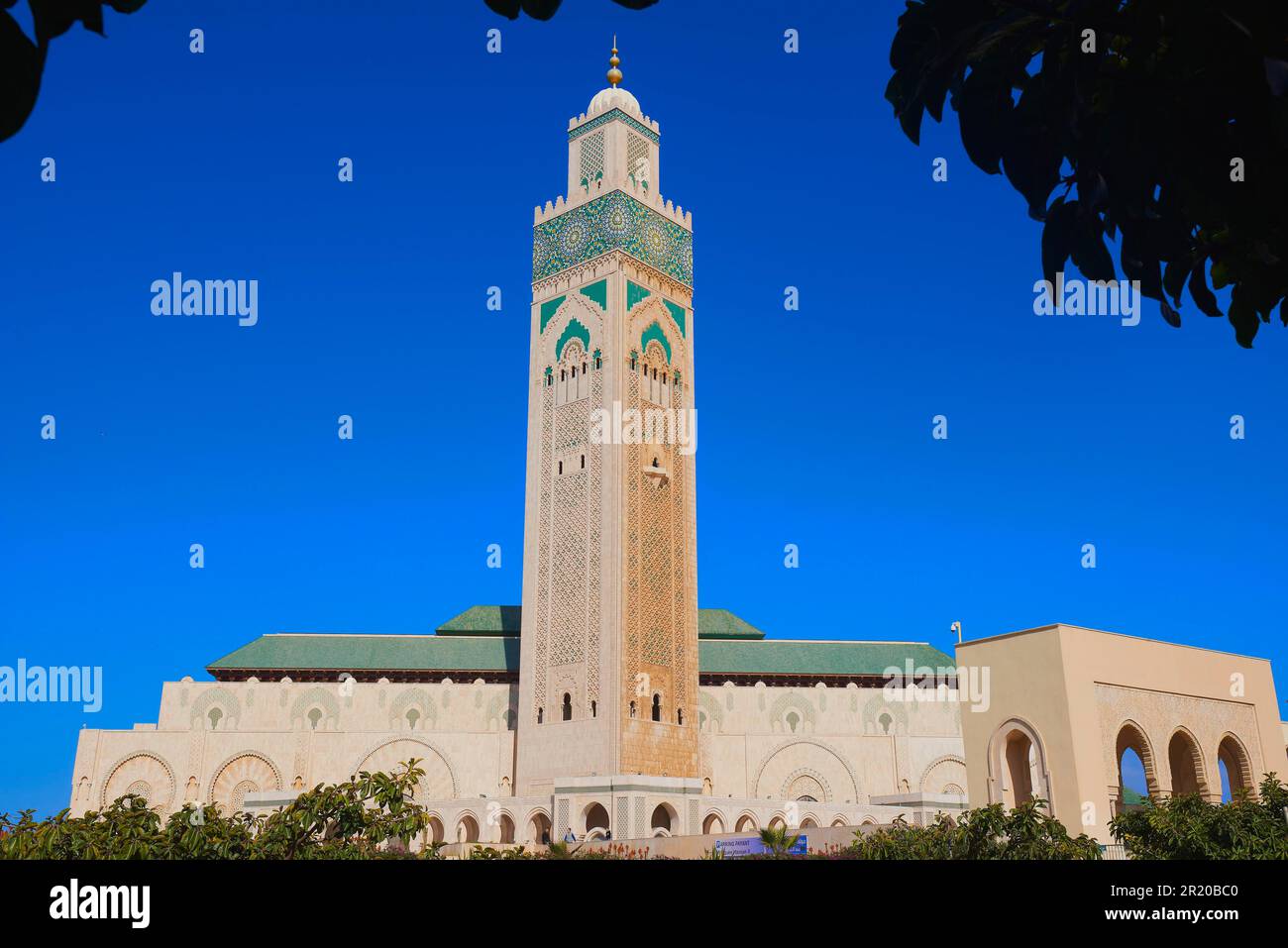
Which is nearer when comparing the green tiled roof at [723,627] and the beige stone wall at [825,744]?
the beige stone wall at [825,744]

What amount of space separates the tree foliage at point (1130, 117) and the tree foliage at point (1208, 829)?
47.9 ft

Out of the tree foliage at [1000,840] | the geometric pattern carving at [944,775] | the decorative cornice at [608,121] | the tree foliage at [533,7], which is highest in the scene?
the decorative cornice at [608,121]

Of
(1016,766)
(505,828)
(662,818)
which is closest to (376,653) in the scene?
(505,828)

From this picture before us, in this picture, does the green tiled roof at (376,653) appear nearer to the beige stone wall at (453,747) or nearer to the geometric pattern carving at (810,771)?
the beige stone wall at (453,747)

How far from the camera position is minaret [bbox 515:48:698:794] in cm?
3041

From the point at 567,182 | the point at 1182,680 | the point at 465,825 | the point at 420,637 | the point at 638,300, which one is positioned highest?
the point at 567,182

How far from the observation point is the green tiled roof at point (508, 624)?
40562 millimetres

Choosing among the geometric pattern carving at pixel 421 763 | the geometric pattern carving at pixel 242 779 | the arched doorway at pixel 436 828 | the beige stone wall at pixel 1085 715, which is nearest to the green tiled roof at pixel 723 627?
the geometric pattern carving at pixel 421 763

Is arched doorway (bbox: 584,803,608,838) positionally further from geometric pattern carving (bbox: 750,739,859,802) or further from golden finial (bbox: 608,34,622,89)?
golden finial (bbox: 608,34,622,89)

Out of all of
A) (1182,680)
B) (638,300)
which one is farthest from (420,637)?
(1182,680)

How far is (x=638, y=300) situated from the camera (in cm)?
3312

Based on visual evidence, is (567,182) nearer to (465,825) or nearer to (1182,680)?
(465,825)
